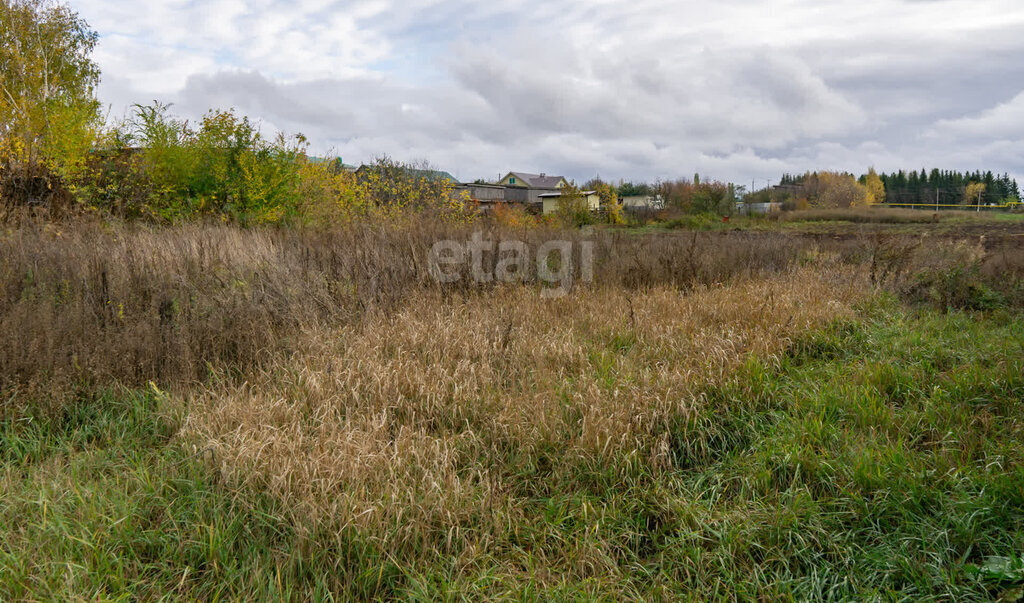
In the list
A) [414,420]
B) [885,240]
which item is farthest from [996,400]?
[885,240]

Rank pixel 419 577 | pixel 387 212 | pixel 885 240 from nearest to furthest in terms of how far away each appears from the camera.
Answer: pixel 419 577, pixel 885 240, pixel 387 212

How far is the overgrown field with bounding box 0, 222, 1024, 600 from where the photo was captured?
7.54ft

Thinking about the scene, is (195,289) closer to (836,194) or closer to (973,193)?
(836,194)

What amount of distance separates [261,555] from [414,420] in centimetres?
126

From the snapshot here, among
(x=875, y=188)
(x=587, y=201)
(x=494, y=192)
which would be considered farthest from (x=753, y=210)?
(x=875, y=188)

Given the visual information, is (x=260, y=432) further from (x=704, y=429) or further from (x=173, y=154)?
(x=173, y=154)

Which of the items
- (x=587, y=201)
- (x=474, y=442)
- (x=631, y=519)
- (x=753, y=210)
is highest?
(x=753, y=210)

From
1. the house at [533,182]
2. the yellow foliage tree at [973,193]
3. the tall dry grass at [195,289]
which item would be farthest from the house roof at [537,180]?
the tall dry grass at [195,289]

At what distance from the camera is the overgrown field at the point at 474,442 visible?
230cm

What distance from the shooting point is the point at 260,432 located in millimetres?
3062

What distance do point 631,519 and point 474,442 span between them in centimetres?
103

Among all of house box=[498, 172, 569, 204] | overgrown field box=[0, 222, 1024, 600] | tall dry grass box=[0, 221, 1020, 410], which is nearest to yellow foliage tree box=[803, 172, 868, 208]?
house box=[498, 172, 569, 204]

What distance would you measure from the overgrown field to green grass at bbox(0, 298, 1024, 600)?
15mm

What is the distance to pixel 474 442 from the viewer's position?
127 inches
